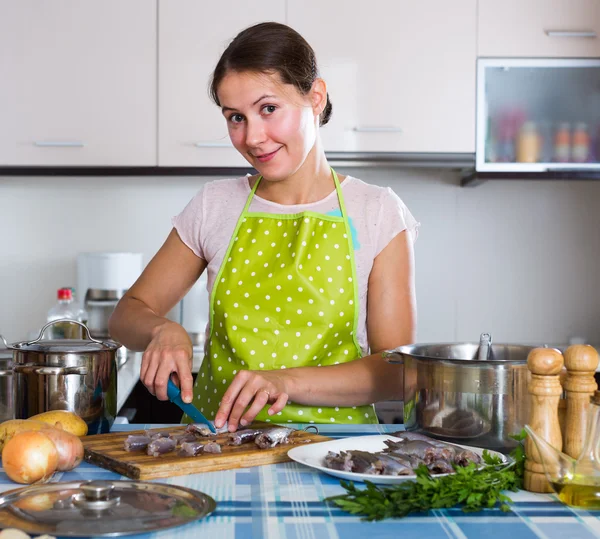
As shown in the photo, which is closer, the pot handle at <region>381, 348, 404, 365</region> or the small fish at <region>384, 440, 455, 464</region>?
the small fish at <region>384, 440, 455, 464</region>

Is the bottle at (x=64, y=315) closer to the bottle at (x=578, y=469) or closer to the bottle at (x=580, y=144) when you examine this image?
the bottle at (x=580, y=144)

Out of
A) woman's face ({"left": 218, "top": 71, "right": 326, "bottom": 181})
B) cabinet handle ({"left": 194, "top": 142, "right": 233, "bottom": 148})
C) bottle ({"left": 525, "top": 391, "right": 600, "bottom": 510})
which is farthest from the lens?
cabinet handle ({"left": 194, "top": 142, "right": 233, "bottom": 148})

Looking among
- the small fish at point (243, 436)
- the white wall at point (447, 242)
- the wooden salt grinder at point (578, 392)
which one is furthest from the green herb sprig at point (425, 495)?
the white wall at point (447, 242)

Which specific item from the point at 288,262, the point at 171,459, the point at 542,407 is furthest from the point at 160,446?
the point at 288,262

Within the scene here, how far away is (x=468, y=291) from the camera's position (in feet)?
10.1

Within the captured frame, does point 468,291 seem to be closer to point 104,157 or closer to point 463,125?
point 463,125

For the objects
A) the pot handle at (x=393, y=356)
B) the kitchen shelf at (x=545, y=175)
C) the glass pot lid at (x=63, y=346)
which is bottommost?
the pot handle at (x=393, y=356)

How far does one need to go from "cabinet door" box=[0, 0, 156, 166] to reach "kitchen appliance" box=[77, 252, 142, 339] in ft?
1.13

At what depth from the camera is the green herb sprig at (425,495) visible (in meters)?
0.86

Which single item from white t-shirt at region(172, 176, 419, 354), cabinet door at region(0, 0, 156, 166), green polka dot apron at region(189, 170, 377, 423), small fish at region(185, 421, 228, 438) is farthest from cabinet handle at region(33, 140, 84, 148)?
small fish at region(185, 421, 228, 438)

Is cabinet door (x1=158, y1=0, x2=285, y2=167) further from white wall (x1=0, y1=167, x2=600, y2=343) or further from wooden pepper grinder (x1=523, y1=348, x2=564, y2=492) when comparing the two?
wooden pepper grinder (x1=523, y1=348, x2=564, y2=492)

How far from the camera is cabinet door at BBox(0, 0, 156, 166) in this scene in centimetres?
276

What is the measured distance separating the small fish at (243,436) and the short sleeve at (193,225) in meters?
0.63

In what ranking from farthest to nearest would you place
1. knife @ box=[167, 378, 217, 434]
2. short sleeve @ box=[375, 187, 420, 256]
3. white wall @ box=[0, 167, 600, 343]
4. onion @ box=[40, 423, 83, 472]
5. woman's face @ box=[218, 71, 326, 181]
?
white wall @ box=[0, 167, 600, 343], short sleeve @ box=[375, 187, 420, 256], woman's face @ box=[218, 71, 326, 181], knife @ box=[167, 378, 217, 434], onion @ box=[40, 423, 83, 472]
